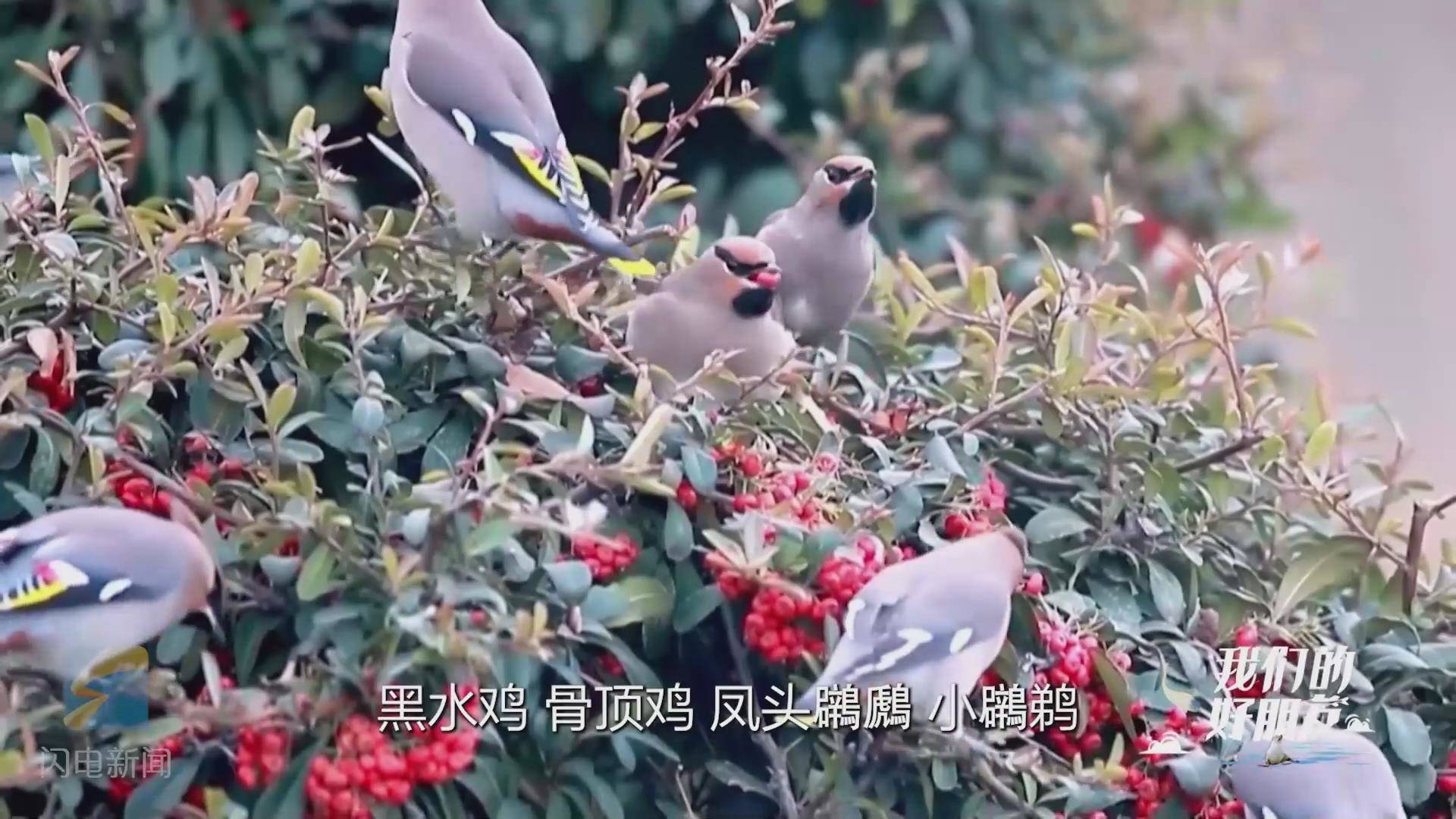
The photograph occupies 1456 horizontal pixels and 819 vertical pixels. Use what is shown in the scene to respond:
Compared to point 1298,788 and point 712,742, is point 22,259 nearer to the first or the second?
point 712,742

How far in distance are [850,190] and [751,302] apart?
12.0 inches

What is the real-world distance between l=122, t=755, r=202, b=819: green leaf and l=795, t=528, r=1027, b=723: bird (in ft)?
1.38

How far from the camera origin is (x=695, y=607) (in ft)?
4.11

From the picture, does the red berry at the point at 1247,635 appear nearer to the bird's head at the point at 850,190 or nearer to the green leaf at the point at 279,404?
the bird's head at the point at 850,190

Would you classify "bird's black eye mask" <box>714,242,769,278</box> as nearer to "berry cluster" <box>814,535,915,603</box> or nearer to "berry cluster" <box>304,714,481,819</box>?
"berry cluster" <box>814,535,915,603</box>

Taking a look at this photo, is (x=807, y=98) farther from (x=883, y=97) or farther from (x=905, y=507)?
(x=905, y=507)

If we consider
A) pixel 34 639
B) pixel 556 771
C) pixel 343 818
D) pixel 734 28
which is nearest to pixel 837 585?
pixel 556 771

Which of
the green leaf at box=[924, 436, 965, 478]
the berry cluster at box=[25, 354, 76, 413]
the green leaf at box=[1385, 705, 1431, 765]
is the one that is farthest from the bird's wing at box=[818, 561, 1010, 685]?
the berry cluster at box=[25, 354, 76, 413]

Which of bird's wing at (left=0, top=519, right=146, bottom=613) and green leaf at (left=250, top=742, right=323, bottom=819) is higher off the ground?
bird's wing at (left=0, top=519, right=146, bottom=613)

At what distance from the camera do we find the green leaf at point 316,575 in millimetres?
1122

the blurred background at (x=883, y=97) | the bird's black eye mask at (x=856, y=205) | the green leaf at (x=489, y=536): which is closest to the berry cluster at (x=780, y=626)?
the green leaf at (x=489, y=536)

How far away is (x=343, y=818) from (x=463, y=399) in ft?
1.19

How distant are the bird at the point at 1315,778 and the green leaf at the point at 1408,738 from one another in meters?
0.03

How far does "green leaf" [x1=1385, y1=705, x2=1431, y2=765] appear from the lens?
1.34 meters
